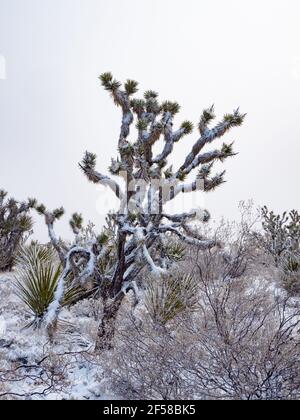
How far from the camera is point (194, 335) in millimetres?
3635

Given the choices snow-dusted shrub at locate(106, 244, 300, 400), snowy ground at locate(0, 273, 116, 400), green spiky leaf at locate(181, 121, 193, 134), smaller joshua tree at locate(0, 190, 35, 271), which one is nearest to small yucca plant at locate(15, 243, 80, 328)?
snowy ground at locate(0, 273, 116, 400)

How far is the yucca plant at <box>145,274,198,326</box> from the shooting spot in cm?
547

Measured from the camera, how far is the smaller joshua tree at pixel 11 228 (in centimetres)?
1256

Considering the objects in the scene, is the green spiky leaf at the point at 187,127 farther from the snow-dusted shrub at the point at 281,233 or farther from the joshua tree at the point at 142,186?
the snow-dusted shrub at the point at 281,233

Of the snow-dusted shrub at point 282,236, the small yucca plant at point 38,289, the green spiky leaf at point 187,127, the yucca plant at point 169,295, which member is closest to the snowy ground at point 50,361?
the small yucca plant at point 38,289

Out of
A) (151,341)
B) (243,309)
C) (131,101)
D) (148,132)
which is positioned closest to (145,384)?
(151,341)

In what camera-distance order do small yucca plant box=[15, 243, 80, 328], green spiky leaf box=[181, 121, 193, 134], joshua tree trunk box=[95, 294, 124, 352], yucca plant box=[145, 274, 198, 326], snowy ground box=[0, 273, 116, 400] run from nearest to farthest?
snowy ground box=[0, 273, 116, 400], joshua tree trunk box=[95, 294, 124, 352], yucca plant box=[145, 274, 198, 326], small yucca plant box=[15, 243, 80, 328], green spiky leaf box=[181, 121, 193, 134]

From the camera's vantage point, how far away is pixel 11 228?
1268 cm

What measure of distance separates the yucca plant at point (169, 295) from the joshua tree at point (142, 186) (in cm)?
30

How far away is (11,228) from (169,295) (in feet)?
28.8

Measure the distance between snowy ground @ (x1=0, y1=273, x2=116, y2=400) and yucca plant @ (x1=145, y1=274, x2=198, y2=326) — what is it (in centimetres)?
114

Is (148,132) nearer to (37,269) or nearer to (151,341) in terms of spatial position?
(37,269)

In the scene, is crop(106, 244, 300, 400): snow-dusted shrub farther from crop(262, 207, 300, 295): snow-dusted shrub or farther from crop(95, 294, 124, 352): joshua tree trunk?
crop(262, 207, 300, 295): snow-dusted shrub

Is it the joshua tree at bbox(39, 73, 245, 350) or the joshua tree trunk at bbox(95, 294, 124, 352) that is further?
the joshua tree at bbox(39, 73, 245, 350)
